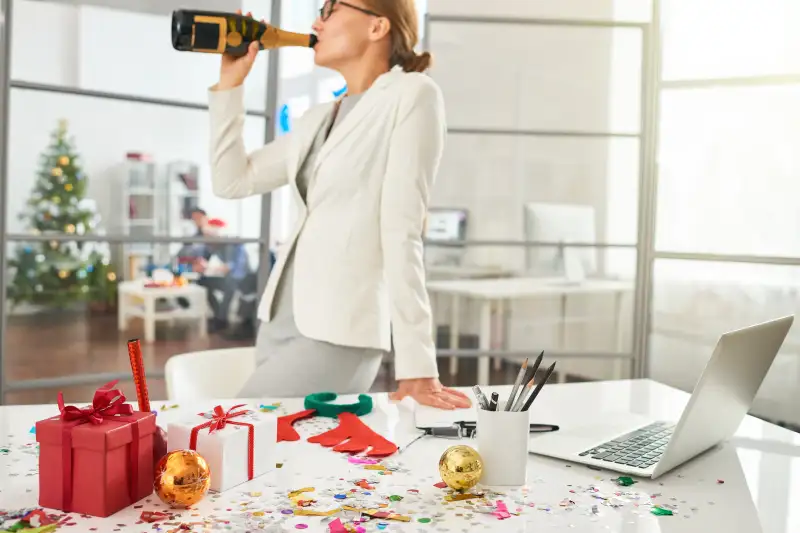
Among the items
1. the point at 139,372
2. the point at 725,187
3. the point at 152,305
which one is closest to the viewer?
the point at 139,372

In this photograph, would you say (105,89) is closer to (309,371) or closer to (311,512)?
(309,371)

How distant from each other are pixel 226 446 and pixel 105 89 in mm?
2428

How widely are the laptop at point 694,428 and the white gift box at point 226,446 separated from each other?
0.37 metres

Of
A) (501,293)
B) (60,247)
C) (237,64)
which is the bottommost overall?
(501,293)

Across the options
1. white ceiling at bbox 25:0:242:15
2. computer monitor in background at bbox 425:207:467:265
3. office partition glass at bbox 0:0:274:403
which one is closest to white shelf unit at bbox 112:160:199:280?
office partition glass at bbox 0:0:274:403

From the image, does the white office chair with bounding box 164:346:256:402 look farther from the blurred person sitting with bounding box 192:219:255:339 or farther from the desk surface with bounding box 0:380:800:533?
the blurred person sitting with bounding box 192:219:255:339

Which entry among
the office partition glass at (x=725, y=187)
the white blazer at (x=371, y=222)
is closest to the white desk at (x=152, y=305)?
the white blazer at (x=371, y=222)

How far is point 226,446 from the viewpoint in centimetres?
90

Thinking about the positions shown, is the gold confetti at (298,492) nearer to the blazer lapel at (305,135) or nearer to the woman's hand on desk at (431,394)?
the woman's hand on desk at (431,394)

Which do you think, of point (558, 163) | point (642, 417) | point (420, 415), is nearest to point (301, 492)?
point (420, 415)

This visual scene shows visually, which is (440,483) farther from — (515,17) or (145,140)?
(515,17)

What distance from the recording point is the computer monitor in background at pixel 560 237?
371 cm

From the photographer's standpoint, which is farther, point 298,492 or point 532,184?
point 532,184

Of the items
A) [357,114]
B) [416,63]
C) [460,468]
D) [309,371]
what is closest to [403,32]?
[416,63]
